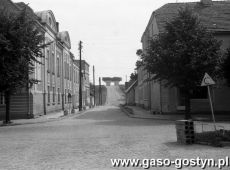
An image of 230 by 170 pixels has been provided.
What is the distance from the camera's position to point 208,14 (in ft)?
122

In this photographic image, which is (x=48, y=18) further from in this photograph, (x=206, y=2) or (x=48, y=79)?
(x=206, y=2)

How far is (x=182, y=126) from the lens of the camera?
13.6 m

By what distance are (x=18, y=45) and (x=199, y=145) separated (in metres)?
17.9

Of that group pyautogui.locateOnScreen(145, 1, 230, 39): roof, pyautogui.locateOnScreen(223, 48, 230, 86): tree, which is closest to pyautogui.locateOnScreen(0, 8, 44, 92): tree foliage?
pyautogui.locateOnScreen(145, 1, 230, 39): roof

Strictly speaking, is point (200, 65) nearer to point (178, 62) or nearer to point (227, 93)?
point (178, 62)

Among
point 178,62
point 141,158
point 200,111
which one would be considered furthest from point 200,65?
point 141,158

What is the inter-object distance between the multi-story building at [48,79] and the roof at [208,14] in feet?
35.3

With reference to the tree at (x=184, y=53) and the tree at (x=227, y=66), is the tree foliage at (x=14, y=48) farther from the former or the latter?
the tree at (x=227, y=66)

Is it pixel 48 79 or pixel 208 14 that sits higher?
pixel 208 14

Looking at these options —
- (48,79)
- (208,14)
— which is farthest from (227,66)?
(48,79)

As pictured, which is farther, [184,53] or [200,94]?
[200,94]

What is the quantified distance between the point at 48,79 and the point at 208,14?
18.5m

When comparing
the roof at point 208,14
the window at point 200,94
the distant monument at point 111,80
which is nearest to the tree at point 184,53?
the window at point 200,94

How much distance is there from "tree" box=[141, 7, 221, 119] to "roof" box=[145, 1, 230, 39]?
6.44 meters
